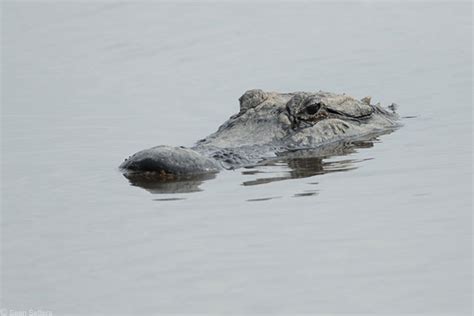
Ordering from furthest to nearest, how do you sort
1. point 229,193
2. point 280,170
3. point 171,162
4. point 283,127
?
point 283,127 < point 280,170 < point 171,162 < point 229,193

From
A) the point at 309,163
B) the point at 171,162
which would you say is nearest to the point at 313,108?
the point at 309,163

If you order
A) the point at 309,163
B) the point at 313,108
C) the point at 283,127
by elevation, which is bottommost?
the point at 309,163

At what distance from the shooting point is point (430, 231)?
8.41m

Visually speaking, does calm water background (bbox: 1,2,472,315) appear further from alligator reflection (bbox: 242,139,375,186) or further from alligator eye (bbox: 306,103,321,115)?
alligator eye (bbox: 306,103,321,115)

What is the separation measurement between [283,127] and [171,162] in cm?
222

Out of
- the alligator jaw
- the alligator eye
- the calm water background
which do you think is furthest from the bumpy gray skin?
the calm water background

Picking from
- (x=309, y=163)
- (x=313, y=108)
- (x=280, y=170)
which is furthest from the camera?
(x=313, y=108)

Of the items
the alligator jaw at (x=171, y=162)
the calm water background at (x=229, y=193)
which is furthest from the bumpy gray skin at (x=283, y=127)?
the calm water background at (x=229, y=193)

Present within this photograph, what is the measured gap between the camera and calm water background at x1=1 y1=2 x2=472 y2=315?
7.41 meters

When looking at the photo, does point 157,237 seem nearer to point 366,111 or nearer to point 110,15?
point 366,111

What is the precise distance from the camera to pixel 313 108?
12.5 metres

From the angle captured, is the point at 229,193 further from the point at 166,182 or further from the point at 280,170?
the point at 280,170

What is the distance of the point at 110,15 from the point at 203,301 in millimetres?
17927

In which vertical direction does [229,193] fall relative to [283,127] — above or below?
below
